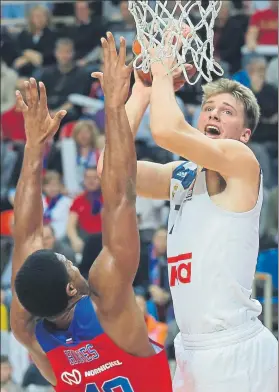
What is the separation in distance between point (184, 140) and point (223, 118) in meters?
0.47

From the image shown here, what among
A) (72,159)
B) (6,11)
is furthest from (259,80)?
(6,11)

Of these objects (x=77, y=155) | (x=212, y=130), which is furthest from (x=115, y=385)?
(x=77, y=155)

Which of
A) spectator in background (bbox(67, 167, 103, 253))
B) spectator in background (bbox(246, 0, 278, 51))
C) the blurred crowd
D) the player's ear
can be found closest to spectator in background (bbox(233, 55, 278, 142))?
the blurred crowd

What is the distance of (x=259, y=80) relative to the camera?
35.2 ft

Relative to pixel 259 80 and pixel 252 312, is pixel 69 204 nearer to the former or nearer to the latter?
A: pixel 259 80

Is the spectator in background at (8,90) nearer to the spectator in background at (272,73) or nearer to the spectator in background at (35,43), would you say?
the spectator in background at (35,43)

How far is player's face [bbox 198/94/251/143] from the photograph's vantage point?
464 cm

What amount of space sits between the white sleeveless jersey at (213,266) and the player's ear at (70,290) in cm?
59

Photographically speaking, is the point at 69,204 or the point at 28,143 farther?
the point at 69,204

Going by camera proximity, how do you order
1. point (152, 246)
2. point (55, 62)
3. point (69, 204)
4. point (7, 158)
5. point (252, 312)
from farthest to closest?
point (55, 62) → point (7, 158) → point (69, 204) → point (152, 246) → point (252, 312)

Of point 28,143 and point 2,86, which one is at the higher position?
point 28,143

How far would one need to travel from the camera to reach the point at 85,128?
1056cm

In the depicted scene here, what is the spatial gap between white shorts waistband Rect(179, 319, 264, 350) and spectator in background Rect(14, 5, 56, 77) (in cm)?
816

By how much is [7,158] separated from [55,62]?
188 centimetres
